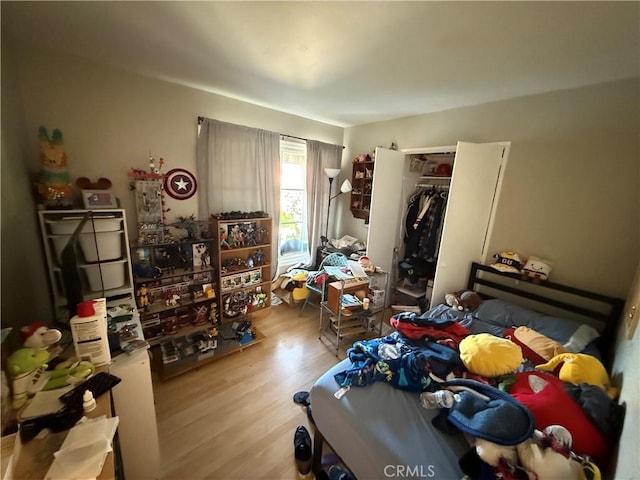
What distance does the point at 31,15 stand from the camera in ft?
4.38

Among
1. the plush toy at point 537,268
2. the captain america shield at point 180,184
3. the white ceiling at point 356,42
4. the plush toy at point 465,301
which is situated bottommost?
the plush toy at point 465,301

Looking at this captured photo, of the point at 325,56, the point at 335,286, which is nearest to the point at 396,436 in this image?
the point at 335,286

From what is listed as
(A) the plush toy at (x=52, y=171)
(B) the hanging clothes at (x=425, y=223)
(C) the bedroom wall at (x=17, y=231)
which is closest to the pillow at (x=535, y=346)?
(B) the hanging clothes at (x=425, y=223)

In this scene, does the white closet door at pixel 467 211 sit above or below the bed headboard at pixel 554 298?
above

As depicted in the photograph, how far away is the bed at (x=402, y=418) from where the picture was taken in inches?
39.1

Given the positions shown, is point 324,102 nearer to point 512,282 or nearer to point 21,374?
point 512,282

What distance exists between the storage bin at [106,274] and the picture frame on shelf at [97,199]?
42 centimetres

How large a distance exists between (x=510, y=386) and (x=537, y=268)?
52.3 inches

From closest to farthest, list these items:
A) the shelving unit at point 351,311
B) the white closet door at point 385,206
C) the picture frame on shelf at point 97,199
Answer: the picture frame on shelf at point 97,199, the shelving unit at point 351,311, the white closet door at point 385,206

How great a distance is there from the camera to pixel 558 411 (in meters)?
1.05

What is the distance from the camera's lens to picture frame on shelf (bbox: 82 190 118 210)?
5.53 feet

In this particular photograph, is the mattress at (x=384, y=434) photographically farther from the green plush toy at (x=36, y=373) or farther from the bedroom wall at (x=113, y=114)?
the bedroom wall at (x=113, y=114)

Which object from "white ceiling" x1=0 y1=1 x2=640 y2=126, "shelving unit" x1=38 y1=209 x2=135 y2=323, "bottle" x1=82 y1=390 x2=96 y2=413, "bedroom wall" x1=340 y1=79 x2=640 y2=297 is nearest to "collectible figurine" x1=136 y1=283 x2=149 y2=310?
"shelving unit" x1=38 y1=209 x2=135 y2=323

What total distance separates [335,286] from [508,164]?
2041 millimetres
